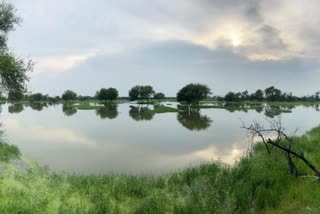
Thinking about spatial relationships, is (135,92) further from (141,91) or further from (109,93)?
(109,93)

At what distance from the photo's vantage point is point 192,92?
429ft

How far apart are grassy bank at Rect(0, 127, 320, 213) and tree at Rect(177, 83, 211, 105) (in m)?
116

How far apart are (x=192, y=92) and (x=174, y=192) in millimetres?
119816

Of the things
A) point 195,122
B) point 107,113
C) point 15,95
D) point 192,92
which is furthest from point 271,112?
point 15,95

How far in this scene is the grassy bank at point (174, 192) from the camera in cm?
947

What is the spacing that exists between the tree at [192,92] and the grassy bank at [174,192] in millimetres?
116249

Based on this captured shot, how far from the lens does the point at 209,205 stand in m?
9.76

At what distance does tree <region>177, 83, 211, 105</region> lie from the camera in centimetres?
13100

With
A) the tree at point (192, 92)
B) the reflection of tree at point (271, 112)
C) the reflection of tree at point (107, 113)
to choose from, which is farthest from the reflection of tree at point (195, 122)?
the tree at point (192, 92)

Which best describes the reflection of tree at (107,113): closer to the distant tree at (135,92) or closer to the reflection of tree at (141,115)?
the reflection of tree at (141,115)

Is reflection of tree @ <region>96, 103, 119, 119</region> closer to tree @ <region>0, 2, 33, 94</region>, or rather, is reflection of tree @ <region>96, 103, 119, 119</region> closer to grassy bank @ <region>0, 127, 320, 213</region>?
tree @ <region>0, 2, 33, 94</region>

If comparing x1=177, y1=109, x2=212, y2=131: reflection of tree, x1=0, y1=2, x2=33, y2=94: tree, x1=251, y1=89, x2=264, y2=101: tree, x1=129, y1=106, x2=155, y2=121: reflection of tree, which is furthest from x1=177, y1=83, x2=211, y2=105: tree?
x1=0, y1=2, x2=33, y2=94: tree

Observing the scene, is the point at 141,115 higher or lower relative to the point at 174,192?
lower

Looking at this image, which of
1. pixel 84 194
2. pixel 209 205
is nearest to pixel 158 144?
pixel 84 194
